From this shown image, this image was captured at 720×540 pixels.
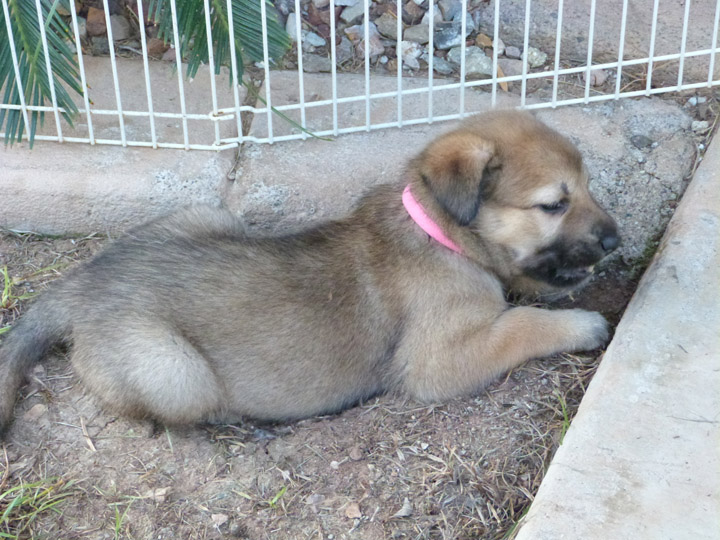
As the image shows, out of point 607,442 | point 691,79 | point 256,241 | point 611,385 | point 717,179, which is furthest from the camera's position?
point 691,79

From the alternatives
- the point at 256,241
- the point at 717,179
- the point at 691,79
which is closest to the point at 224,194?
the point at 256,241

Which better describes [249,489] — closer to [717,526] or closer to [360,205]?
[360,205]

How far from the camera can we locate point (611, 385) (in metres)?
3.95

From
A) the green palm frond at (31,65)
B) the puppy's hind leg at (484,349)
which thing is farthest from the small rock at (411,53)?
the puppy's hind leg at (484,349)

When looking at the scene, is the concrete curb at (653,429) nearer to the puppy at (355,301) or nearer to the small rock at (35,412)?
the puppy at (355,301)

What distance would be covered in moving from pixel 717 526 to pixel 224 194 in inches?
133

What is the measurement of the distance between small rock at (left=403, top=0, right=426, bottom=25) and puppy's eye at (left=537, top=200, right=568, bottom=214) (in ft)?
9.49

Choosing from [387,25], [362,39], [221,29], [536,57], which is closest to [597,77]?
[536,57]

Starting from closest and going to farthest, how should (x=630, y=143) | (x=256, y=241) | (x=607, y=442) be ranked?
1. (x=607, y=442)
2. (x=256, y=241)
3. (x=630, y=143)

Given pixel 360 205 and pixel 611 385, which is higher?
pixel 360 205

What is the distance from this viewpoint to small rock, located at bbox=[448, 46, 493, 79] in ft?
20.9

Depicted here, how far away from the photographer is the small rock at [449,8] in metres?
6.71

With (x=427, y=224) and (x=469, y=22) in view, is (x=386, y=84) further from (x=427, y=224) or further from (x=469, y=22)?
(x=427, y=224)

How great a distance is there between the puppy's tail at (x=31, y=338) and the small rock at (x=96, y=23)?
280 cm
